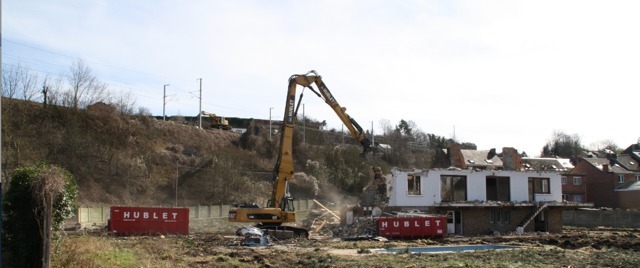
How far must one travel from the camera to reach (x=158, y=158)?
225 feet

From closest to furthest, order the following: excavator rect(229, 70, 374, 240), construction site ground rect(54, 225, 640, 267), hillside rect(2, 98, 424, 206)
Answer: construction site ground rect(54, 225, 640, 267) → excavator rect(229, 70, 374, 240) → hillside rect(2, 98, 424, 206)

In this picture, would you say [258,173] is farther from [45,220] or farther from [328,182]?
[45,220]

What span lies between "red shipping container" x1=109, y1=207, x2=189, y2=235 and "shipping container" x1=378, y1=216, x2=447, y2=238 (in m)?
11.7

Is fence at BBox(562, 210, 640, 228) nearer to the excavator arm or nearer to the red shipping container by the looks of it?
the excavator arm

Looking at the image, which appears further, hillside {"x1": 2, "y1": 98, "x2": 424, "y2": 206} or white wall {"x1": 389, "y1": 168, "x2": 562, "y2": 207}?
hillside {"x1": 2, "y1": 98, "x2": 424, "y2": 206}

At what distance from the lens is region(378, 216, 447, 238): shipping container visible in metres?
Answer: 37.8

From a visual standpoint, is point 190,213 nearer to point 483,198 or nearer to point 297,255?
point 483,198

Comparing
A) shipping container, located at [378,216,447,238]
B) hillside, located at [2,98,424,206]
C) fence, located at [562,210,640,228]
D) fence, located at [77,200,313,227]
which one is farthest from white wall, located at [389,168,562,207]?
fence, located at [77,200,313,227]

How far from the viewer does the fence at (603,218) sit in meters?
63.2

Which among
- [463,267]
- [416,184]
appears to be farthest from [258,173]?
[463,267]

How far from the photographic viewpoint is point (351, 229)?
41312 mm

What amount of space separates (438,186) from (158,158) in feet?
112

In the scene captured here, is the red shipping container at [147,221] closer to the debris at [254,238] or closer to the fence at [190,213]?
the fence at [190,213]

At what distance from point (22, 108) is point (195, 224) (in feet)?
70.7
